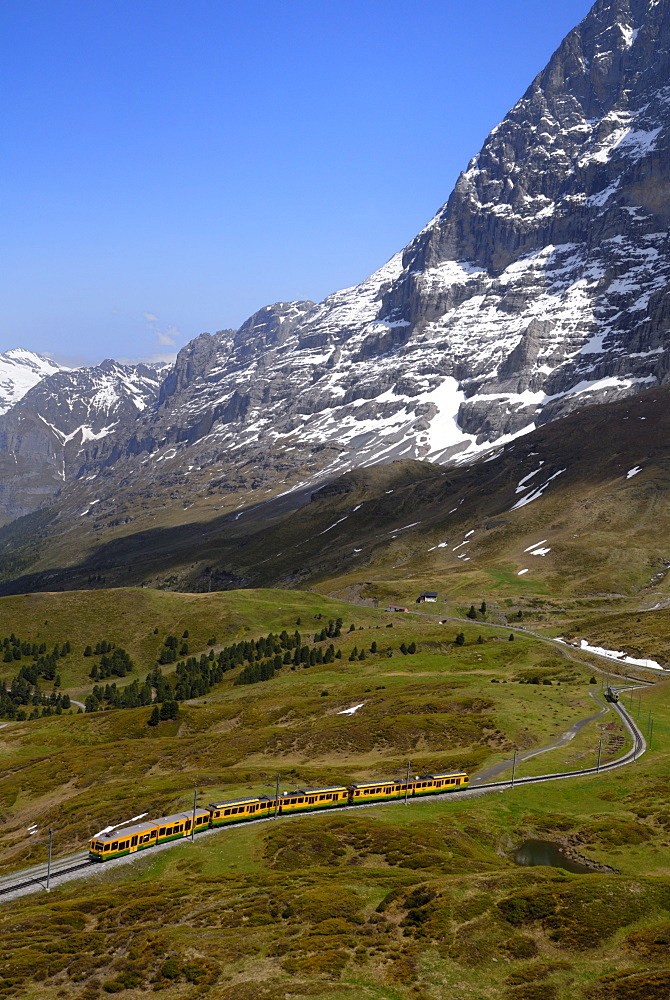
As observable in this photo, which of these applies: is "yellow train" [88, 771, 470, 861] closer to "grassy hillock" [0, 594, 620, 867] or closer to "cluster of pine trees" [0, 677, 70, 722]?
"grassy hillock" [0, 594, 620, 867]

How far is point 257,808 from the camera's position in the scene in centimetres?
8062

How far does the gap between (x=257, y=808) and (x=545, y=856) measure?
28.4m

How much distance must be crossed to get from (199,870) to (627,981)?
37.1m

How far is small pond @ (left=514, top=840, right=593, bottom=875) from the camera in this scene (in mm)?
67562

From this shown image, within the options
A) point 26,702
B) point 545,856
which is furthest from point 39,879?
point 26,702

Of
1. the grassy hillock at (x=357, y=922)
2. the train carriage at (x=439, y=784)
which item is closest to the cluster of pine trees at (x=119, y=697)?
the train carriage at (x=439, y=784)

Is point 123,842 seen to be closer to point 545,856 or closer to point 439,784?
point 439,784

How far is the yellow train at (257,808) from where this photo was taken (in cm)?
7050

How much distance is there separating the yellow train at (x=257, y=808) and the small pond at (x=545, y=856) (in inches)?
648

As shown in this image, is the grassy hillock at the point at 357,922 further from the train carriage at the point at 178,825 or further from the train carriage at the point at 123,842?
the train carriage at the point at 123,842

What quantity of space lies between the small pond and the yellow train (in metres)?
16.5

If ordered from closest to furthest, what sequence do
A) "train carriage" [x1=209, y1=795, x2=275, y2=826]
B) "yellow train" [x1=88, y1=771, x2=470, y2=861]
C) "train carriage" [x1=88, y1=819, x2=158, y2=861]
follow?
"train carriage" [x1=88, y1=819, x2=158, y2=861] < "yellow train" [x1=88, y1=771, x2=470, y2=861] < "train carriage" [x1=209, y1=795, x2=275, y2=826]

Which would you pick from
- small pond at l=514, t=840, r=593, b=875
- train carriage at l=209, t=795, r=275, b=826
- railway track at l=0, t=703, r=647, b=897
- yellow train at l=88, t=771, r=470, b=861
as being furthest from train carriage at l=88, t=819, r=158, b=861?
small pond at l=514, t=840, r=593, b=875

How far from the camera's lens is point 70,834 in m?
80.6
